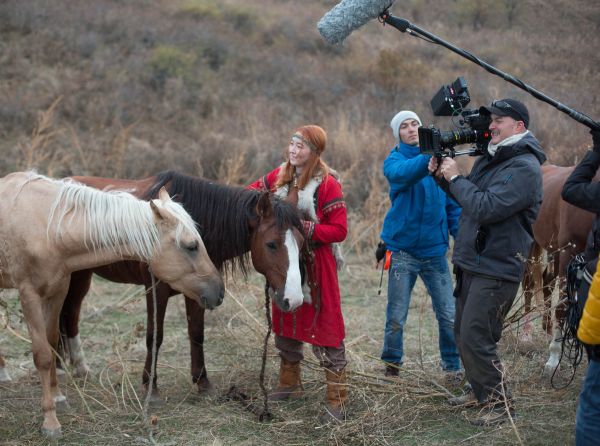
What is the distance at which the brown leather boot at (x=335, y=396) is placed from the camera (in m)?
4.16

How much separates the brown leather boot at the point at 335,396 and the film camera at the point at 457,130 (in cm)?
158

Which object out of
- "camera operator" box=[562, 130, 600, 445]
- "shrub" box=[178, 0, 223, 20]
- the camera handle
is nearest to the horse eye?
the camera handle

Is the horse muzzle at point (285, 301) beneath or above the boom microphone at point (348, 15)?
beneath

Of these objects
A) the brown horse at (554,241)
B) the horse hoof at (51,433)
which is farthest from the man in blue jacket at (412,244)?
the horse hoof at (51,433)

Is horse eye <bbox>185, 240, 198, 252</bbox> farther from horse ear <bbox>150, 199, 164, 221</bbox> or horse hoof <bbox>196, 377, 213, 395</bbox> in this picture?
horse hoof <bbox>196, 377, 213, 395</bbox>

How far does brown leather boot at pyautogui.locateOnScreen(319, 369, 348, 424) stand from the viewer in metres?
4.16

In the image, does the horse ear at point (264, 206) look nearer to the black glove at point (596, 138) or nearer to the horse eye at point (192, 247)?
the horse eye at point (192, 247)

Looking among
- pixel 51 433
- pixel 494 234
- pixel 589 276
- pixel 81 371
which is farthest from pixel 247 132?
pixel 589 276

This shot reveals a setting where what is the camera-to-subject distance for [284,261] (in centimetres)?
409

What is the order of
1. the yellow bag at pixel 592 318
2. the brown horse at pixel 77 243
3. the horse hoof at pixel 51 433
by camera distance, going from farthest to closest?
the horse hoof at pixel 51 433
the brown horse at pixel 77 243
the yellow bag at pixel 592 318

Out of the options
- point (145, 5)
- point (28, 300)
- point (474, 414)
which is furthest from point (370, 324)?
point (145, 5)

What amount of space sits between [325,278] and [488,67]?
1693 millimetres

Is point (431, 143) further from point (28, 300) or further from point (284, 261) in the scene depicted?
point (28, 300)

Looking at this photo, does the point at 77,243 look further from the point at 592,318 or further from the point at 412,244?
the point at 592,318
